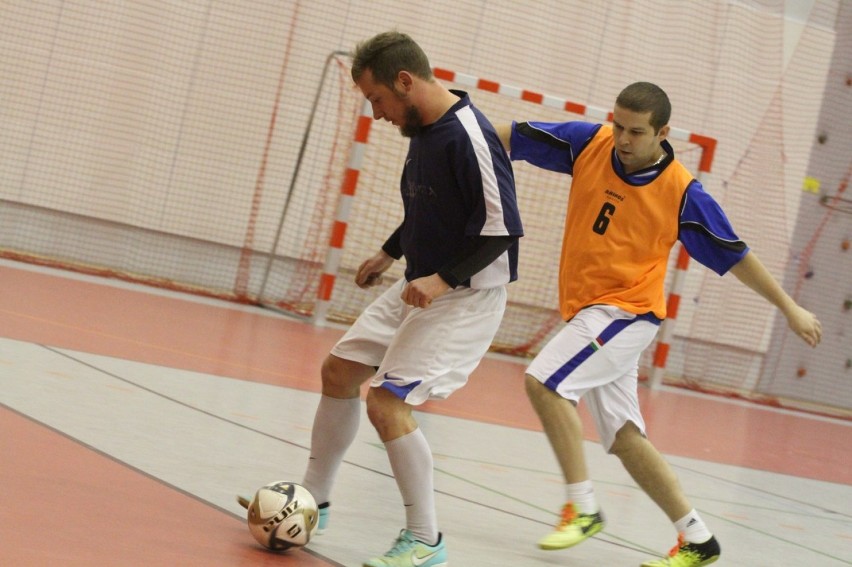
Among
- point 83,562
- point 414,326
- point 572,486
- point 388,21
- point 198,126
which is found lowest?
point 83,562

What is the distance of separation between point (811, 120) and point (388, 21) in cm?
486

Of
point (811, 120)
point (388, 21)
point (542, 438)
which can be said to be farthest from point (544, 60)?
point (542, 438)

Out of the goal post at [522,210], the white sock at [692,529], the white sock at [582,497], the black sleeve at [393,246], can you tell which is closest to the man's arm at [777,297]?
the white sock at [692,529]

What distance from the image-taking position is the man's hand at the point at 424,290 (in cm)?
317

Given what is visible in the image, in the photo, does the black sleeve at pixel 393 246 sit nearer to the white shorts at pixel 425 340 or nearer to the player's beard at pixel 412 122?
the white shorts at pixel 425 340

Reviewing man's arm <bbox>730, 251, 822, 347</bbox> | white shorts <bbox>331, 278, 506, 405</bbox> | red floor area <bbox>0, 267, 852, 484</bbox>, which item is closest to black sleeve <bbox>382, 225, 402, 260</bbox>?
white shorts <bbox>331, 278, 506, 405</bbox>

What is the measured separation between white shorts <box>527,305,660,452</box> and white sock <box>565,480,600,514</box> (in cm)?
21

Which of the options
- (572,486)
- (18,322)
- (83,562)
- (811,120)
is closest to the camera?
(83,562)

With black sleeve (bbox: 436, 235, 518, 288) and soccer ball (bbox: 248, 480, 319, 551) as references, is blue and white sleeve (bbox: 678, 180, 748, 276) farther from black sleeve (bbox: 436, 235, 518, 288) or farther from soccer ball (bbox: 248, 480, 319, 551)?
soccer ball (bbox: 248, 480, 319, 551)

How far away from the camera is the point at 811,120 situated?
40.9 feet

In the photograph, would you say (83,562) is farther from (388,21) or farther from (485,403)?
(388,21)

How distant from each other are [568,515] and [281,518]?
1.19 meters

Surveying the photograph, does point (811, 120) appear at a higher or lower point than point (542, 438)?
higher

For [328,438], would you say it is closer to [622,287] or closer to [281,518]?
[281,518]
